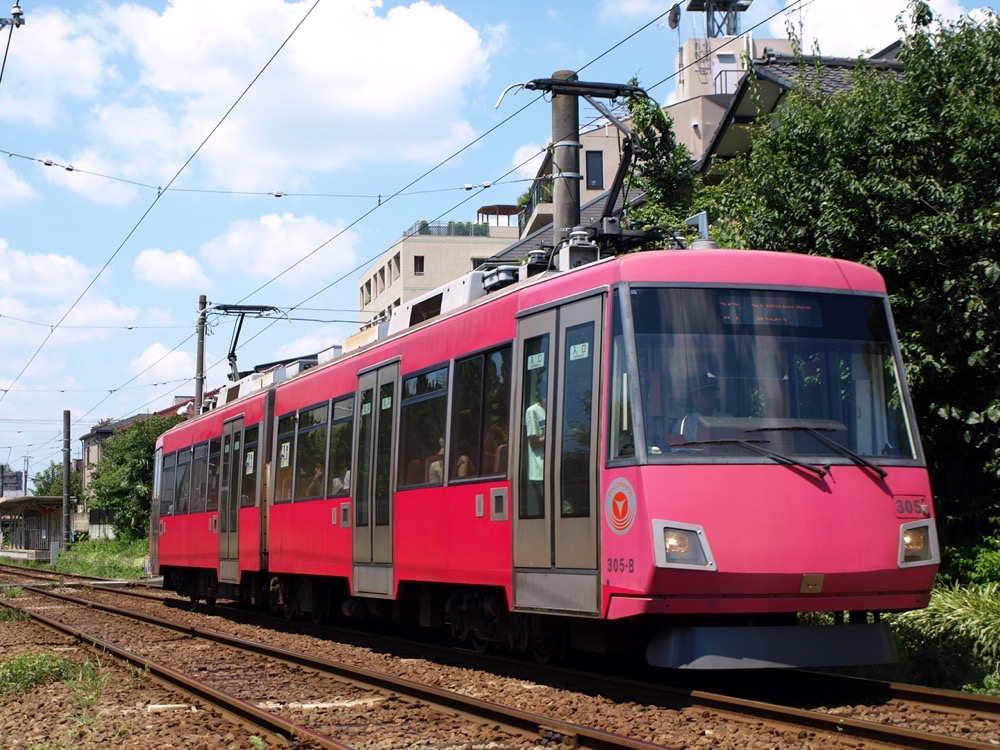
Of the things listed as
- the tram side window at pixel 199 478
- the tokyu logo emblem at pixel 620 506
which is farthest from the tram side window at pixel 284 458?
the tokyu logo emblem at pixel 620 506

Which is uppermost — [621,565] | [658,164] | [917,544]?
[658,164]

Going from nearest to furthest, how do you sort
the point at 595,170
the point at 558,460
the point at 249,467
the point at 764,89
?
the point at 558,460, the point at 249,467, the point at 764,89, the point at 595,170

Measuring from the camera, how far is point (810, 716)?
25.1 feet

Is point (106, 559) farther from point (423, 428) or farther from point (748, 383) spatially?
point (748, 383)

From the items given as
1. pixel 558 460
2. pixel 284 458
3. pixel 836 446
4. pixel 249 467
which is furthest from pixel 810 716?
pixel 249 467

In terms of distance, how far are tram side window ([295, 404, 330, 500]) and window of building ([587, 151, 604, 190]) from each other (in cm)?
4137

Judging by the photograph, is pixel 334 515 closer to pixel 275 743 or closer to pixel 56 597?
pixel 275 743

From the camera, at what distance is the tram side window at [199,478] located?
846 inches

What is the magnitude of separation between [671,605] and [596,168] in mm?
49483

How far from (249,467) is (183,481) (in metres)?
4.90

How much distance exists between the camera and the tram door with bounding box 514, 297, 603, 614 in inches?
359

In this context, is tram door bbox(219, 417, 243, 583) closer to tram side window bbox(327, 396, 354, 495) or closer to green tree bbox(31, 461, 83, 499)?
tram side window bbox(327, 396, 354, 495)

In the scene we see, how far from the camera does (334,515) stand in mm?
14680

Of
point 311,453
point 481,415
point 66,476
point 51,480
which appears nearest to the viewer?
point 481,415
